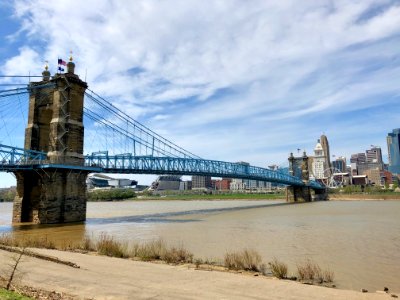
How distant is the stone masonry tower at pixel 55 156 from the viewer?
32.7 metres

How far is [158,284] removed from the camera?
8.63 m

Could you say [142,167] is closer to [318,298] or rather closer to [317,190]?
[318,298]

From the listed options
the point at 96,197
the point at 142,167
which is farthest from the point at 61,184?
the point at 96,197

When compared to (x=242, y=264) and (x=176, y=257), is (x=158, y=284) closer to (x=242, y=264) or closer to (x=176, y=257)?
(x=242, y=264)

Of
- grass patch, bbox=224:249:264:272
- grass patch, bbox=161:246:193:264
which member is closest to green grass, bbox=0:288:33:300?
grass patch, bbox=161:246:193:264

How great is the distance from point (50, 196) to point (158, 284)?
89.1 ft

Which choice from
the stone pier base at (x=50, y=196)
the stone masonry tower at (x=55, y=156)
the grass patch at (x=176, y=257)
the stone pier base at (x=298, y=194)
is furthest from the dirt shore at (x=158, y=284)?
the stone pier base at (x=298, y=194)

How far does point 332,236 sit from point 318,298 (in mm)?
15217

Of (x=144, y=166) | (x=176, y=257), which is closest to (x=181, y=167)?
(x=144, y=166)

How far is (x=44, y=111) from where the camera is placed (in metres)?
37.6

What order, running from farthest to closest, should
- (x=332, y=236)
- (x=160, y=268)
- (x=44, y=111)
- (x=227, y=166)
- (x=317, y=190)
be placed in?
(x=317, y=190), (x=227, y=166), (x=44, y=111), (x=332, y=236), (x=160, y=268)

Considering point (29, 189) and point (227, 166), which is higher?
point (227, 166)

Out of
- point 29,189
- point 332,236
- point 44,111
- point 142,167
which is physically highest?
point 44,111

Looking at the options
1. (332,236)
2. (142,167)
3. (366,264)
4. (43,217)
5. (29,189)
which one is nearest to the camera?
(366,264)
